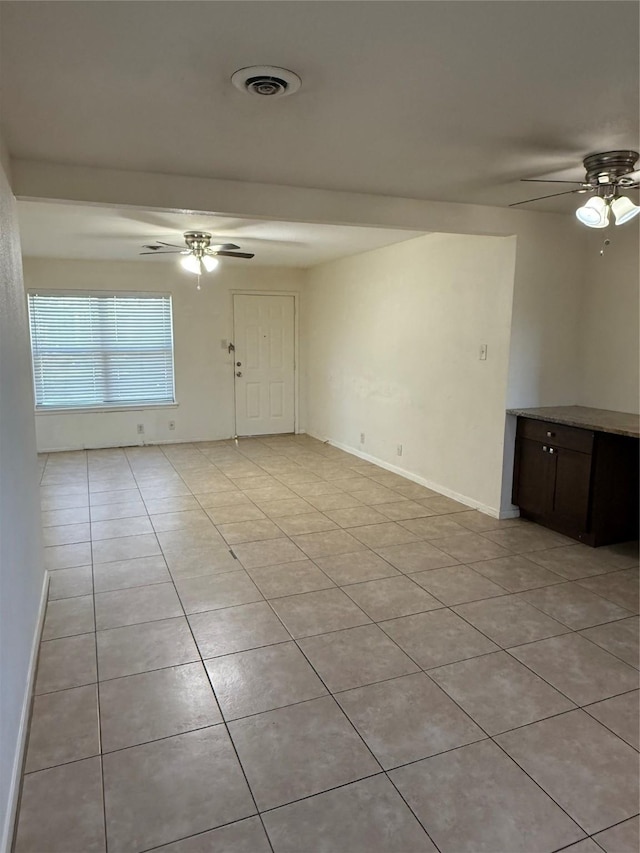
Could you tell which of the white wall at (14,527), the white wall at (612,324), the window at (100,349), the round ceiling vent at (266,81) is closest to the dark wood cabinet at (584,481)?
the white wall at (612,324)

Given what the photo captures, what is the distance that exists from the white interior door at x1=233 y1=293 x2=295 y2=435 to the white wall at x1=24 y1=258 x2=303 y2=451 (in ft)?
0.42

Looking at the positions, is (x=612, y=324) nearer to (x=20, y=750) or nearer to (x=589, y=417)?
(x=589, y=417)

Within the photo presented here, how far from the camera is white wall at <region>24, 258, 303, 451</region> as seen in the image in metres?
6.41

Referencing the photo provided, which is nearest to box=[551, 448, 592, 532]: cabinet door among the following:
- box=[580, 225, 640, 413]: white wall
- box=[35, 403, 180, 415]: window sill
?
box=[580, 225, 640, 413]: white wall

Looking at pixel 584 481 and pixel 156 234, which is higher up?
pixel 156 234

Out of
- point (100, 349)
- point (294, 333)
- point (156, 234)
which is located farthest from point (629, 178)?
point (100, 349)

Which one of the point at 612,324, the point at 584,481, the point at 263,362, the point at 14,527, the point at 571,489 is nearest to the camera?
the point at 14,527

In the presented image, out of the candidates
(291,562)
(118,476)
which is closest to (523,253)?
(291,562)

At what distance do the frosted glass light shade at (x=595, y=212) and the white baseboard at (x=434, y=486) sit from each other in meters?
2.26

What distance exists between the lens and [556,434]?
380 cm

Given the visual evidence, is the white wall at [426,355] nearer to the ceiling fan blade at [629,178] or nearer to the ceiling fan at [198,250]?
the ceiling fan blade at [629,178]

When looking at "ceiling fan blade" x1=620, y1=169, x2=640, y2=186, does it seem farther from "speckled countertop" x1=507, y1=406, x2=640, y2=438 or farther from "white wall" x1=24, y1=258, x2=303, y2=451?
"white wall" x1=24, y1=258, x2=303, y2=451

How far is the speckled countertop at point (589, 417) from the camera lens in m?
3.36

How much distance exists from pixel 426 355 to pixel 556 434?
1535 millimetres
